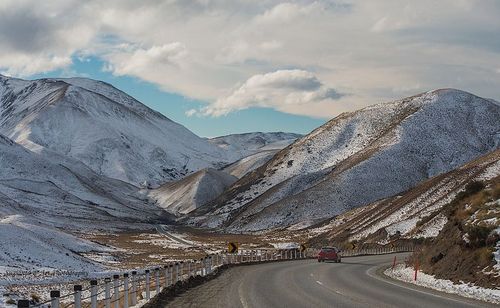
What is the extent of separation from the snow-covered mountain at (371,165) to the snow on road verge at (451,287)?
118 m

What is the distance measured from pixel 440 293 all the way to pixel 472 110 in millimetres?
185566

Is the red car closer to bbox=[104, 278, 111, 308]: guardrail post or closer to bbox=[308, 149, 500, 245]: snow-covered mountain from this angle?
bbox=[308, 149, 500, 245]: snow-covered mountain

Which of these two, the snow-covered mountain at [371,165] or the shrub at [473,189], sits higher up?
the snow-covered mountain at [371,165]

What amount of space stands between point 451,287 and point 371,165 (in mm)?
142867

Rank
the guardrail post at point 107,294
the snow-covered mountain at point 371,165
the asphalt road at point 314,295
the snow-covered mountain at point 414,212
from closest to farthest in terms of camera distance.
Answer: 1. the guardrail post at point 107,294
2. the asphalt road at point 314,295
3. the snow-covered mountain at point 414,212
4. the snow-covered mountain at point 371,165

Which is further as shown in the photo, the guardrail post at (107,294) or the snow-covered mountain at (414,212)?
the snow-covered mountain at (414,212)

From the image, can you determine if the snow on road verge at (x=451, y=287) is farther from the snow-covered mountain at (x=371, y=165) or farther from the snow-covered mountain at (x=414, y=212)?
the snow-covered mountain at (x=371, y=165)

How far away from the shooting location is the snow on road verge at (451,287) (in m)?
22.1

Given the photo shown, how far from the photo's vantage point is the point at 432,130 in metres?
186

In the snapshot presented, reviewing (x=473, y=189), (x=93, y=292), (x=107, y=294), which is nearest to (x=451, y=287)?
(x=473, y=189)

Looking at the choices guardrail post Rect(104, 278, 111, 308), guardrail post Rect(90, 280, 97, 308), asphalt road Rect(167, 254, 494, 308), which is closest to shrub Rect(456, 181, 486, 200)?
asphalt road Rect(167, 254, 494, 308)

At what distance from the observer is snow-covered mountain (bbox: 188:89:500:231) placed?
15912 centimetres

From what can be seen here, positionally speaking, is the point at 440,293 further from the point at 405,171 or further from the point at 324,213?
the point at 405,171

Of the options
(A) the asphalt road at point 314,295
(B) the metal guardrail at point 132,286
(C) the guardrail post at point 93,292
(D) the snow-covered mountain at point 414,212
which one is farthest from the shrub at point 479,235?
(D) the snow-covered mountain at point 414,212
